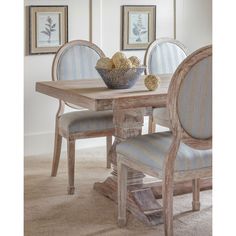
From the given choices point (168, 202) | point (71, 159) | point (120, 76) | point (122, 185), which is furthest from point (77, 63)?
point (168, 202)

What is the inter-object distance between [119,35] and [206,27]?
1.04 metres

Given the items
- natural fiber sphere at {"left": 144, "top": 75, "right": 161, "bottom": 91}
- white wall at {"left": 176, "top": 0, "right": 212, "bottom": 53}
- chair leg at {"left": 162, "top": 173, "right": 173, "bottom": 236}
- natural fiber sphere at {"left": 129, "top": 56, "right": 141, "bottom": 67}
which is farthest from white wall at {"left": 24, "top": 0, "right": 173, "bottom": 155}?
chair leg at {"left": 162, "top": 173, "right": 173, "bottom": 236}

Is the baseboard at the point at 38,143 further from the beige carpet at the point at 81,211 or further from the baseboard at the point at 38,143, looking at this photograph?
the beige carpet at the point at 81,211

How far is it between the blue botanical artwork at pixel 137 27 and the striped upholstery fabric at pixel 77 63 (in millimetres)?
1083

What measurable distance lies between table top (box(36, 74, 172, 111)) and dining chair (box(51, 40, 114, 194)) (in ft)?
0.82

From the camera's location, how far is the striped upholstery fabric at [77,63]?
13.6ft

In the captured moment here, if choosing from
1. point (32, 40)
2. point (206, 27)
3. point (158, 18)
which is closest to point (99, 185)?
point (32, 40)

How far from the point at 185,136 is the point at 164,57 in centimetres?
191

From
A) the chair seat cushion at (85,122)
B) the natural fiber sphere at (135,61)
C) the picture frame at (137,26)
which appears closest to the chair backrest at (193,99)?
the natural fiber sphere at (135,61)

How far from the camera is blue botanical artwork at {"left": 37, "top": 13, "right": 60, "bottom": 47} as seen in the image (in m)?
4.78

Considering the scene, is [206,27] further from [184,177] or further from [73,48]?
[184,177]

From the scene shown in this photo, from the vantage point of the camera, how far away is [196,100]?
8.88ft

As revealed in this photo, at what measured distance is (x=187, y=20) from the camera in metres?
5.62

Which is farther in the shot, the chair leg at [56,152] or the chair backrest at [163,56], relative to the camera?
the chair backrest at [163,56]
